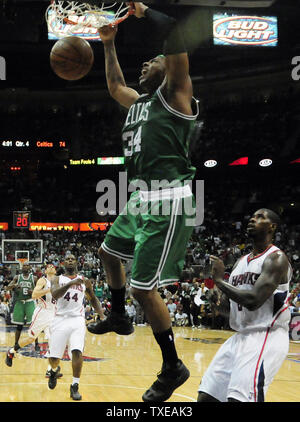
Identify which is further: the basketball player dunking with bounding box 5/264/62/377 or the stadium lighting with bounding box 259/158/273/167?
the stadium lighting with bounding box 259/158/273/167

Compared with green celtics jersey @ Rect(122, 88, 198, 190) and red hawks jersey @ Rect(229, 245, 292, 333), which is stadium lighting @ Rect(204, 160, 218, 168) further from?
green celtics jersey @ Rect(122, 88, 198, 190)

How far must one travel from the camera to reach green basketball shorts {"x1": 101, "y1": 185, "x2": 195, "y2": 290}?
3123 millimetres

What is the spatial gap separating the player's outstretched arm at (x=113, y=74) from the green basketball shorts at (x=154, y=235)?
758mm

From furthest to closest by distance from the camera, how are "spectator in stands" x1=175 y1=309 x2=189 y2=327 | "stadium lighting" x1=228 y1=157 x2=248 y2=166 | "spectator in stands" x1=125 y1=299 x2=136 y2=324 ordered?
"stadium lighting" x1=228 y1=157 x2=248 y2=166 < "spectator in stands" x1=125 y1=299 x2=136 y2=324 < "spectator in stands" x1=175 y1=309 x2=189 y2=327

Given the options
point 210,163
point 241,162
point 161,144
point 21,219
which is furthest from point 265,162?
point 161,144

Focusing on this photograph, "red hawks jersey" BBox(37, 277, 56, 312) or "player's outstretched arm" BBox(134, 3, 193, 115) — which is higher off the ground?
"player's outstretched arm" BBox(134, 3, 193, 115)

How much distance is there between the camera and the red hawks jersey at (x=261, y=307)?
3766 millimetres

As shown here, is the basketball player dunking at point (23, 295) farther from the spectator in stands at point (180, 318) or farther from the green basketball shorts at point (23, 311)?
the spectator in stands at point (180, 318)

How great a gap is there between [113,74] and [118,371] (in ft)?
20.8

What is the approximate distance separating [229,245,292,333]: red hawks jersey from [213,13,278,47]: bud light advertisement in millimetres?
21031

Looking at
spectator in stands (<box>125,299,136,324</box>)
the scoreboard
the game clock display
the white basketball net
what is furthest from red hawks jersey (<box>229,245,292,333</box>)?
the scoreboard

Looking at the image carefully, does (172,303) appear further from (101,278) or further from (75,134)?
(75,134)

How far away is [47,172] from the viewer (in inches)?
1129

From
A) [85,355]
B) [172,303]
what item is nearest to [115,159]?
[172,303]
